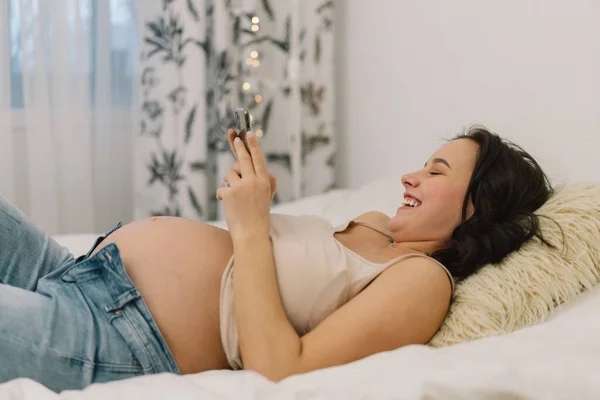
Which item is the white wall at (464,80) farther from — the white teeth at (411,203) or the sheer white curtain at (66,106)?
the sheer white curtain at (66,106)

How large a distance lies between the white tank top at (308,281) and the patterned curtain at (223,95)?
129cm

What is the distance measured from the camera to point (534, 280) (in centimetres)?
104

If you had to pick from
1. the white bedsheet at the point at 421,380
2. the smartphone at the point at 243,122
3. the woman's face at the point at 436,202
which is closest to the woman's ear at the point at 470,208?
the woman's face at the point at 436,202

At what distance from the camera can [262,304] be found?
3.19 feet

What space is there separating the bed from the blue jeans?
82mm

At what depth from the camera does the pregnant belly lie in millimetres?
1021

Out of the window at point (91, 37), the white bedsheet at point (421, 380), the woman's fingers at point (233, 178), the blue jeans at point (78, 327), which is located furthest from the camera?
the window at point (91, 37)

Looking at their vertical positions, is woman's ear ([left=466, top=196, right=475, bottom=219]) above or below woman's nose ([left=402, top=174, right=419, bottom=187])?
below

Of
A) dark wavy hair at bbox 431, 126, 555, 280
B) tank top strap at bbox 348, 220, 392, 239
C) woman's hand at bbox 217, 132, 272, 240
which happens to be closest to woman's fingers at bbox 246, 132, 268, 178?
woman's hand at bbox 217, 132, 272, 240

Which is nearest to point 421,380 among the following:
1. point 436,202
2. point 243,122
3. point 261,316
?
point 261,316

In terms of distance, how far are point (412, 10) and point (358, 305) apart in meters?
1.35

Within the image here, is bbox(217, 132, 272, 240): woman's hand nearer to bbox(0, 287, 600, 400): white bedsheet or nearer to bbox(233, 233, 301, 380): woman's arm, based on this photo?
bbox(233, 233, 301, 380): woman's arm

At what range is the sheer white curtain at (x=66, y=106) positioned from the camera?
2150 mm

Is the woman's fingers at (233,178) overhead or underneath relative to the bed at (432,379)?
overhead
